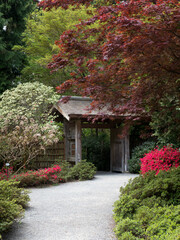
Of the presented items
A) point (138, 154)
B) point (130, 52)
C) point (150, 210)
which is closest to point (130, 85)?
point (130, 52)

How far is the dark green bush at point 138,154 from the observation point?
12.0 m

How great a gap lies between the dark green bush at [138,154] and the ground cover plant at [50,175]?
94.2 inches

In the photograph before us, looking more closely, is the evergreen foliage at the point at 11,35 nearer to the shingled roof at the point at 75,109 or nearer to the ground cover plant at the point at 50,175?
the shingled roof at the point at 75,109

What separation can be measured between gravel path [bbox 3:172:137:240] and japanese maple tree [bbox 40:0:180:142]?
210 cm

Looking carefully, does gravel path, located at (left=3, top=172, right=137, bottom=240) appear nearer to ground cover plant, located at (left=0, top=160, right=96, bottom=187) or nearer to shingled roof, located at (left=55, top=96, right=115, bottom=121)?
ground cover plant, located at (left=0, top=160, right=96, bottom=187)

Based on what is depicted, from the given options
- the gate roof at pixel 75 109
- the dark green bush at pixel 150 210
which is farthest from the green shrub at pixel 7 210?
the gate roof at pixel 75 109

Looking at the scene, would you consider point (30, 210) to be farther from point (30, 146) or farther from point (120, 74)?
point (30, 146)

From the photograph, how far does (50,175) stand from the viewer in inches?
382

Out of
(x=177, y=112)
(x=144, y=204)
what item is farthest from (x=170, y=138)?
(x=144, y=204)

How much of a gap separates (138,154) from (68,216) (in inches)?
285

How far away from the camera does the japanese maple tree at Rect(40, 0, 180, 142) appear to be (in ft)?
12.8

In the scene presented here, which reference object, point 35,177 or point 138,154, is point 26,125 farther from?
point 138,154

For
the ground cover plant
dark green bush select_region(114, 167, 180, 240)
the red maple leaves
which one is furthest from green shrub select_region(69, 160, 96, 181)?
the red maple leaves

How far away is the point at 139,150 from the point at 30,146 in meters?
4.65
